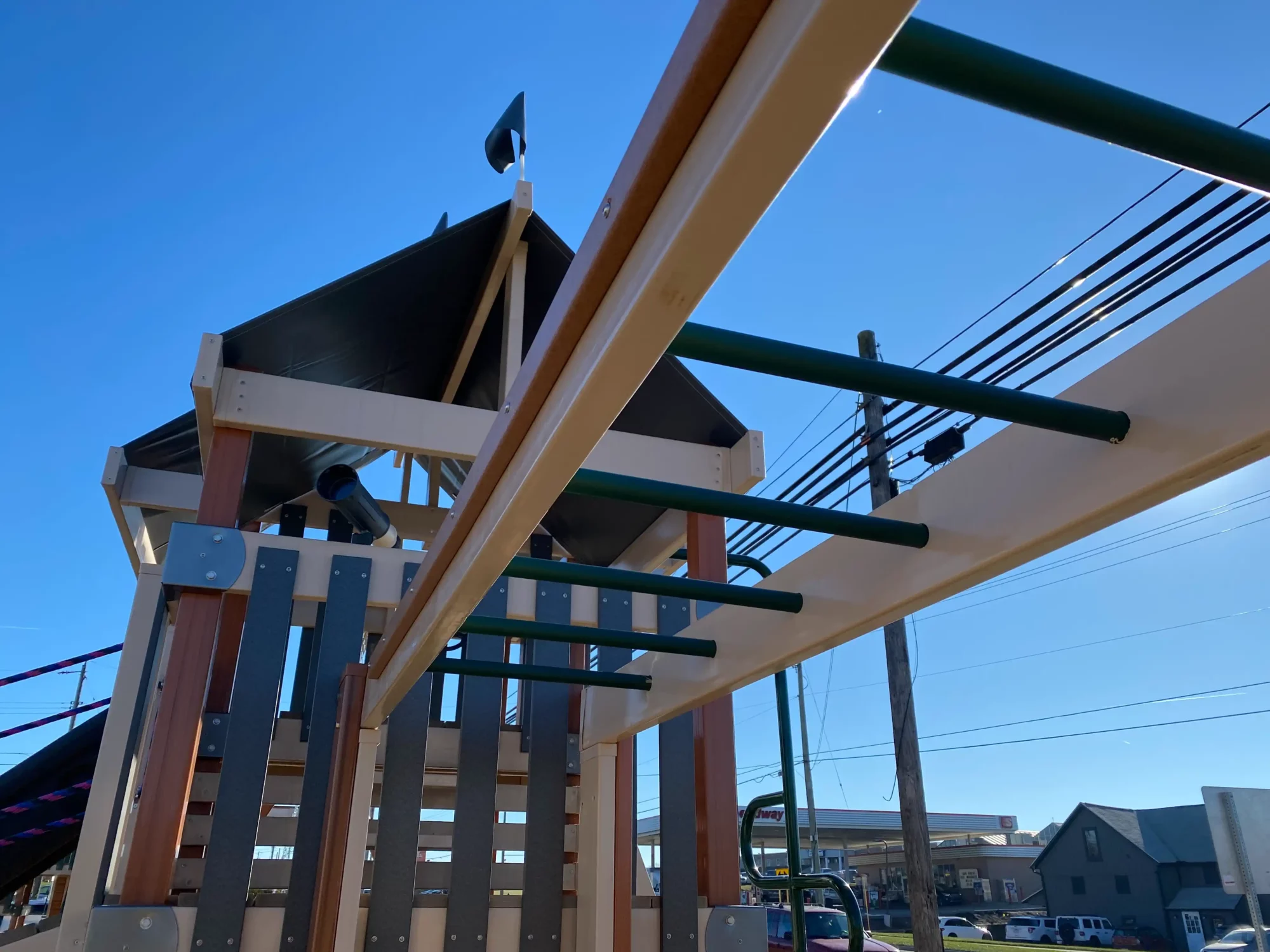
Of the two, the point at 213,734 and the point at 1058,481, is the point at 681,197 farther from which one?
the point at 213,734

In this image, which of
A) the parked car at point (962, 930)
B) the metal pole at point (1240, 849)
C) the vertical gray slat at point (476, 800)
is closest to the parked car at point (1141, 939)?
the parked car at point (962, 930)

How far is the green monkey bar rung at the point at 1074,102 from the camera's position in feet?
2.22

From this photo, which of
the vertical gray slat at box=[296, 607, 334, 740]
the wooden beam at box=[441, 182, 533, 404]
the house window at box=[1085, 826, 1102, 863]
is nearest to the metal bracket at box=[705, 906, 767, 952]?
the vertical gray slat at box=[296, 607, 334, 740]

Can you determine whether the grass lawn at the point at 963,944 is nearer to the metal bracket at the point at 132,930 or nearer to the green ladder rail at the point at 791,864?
the green ladder rail at the point at 791,864

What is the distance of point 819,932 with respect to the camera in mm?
12383

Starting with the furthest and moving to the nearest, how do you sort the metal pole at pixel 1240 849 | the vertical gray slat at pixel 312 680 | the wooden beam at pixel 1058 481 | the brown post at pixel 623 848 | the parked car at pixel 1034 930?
the parked car at pixel 1034 930 → the metal pole at pixel 1240 849 → the vertical gray slat at pixel 312 680 → the brown post at pixel 623 848 → the wooden beam at pixel 1058 481

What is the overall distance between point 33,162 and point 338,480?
7.33m

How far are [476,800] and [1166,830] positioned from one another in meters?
36.7

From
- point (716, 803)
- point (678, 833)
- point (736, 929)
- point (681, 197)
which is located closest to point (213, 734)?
point (678, 833)

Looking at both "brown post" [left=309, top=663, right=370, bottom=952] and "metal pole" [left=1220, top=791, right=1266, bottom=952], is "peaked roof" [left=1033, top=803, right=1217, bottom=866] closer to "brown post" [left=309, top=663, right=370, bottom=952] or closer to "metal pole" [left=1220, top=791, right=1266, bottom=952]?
"metal pole" [left=1220, top=791, right=1266, bottom=952]

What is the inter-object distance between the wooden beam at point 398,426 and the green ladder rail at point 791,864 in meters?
0.99

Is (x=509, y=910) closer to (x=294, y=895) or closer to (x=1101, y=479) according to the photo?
(x=294, y=895)

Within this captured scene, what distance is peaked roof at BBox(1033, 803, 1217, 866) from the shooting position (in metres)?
30.8

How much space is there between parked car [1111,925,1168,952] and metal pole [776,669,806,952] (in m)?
33.1
